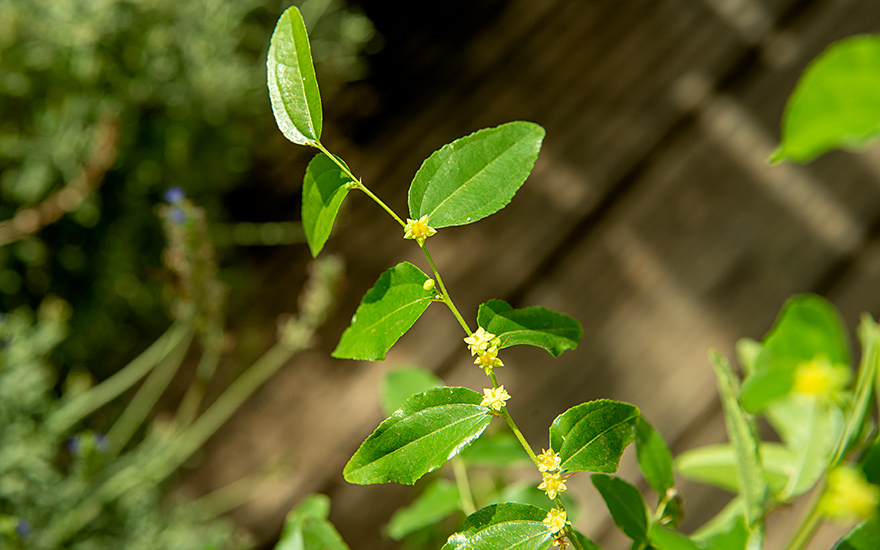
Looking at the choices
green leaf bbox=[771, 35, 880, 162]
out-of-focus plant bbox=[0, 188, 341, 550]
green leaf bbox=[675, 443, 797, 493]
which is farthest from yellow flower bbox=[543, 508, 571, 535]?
out-of-focus plant bbox=[0, 188, 341, 550]

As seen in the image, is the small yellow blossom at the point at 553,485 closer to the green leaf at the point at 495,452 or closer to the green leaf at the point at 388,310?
the green leaf at the point at 388,310

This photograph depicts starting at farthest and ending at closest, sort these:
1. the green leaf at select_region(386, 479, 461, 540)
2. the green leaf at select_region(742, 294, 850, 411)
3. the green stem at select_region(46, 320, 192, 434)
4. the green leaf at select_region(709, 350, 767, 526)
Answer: the green stem at select_region(46, 320, 192, 434) → the green leaf at select_region(386, 479, 461, 540) → the green leaf at select_region(709, 350, 767, 526) → the green leaf at select_region(742, 294, 850, 411)

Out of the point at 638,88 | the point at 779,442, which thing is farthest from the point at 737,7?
the point at 779,442

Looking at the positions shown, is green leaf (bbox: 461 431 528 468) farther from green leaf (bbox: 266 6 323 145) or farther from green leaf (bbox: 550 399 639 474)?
green leaf (bbox: 266 6 323 145)

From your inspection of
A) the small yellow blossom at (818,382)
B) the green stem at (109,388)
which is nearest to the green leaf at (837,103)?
the small yellow blossom at (818,382)

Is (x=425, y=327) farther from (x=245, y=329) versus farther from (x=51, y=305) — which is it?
(x=51, y=305)

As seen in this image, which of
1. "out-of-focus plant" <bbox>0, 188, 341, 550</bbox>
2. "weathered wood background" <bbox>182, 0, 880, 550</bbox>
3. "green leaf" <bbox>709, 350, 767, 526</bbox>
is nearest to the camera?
"green leaf" <bbox>709, 350, 767, 526</bbox>
